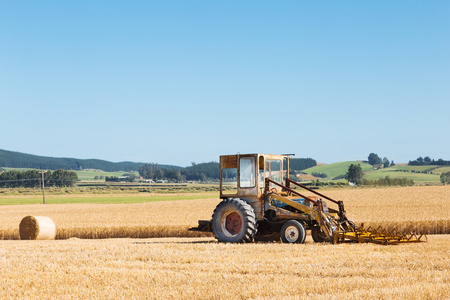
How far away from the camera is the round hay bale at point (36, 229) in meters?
23.1

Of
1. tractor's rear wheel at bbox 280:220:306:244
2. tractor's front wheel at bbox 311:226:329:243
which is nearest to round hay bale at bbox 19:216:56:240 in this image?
tractor's rear wheel at bbox 280:220:306:244

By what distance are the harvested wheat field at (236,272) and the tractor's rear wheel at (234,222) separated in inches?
44.3

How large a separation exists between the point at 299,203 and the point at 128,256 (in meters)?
5.20

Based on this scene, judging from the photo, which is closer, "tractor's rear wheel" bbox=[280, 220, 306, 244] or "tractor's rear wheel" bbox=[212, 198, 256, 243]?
"tractor's rear wheel" bbox=[280, 220, 306, 244]

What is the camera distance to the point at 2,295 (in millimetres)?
9492

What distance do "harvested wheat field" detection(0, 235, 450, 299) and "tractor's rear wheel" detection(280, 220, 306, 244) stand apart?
2.67 ft

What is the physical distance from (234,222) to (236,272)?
227 inches

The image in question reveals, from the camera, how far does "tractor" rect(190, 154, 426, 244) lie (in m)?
15.8

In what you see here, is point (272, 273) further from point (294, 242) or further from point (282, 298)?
point (294, 242)

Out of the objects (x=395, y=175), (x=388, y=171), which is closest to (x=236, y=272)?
(x=395, y=175)

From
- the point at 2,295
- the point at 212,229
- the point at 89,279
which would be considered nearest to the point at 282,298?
the point at 89,279

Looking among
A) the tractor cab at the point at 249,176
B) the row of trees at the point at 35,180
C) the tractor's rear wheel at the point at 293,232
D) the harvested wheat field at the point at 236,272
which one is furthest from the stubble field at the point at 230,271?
the row of trees at the point at 35,180

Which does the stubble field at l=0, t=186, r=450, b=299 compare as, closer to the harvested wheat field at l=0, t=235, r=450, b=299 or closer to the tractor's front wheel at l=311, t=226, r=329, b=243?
the harvested wheat field at l=0, t=235, r=450, b=299

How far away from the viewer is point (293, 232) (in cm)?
1588
